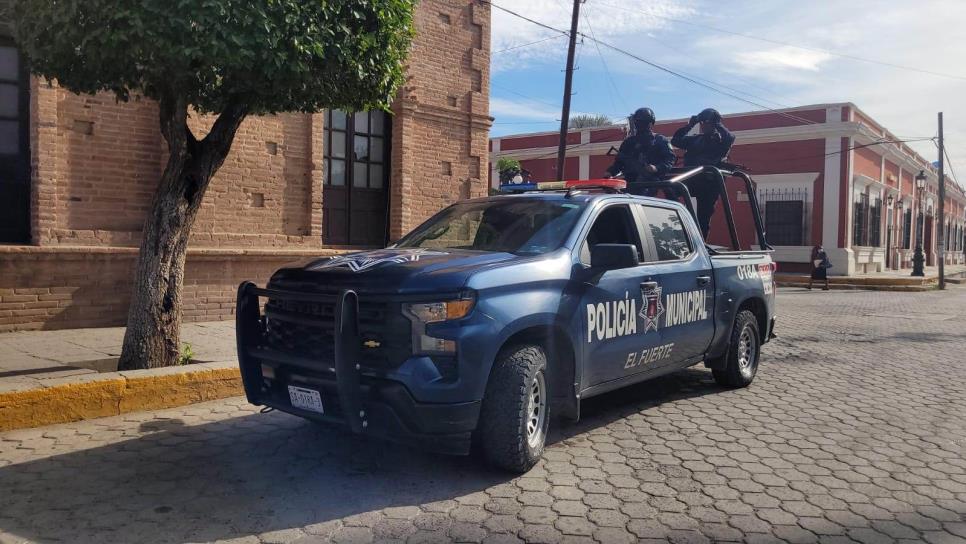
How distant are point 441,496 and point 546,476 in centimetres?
70

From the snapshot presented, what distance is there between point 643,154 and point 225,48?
5235mm

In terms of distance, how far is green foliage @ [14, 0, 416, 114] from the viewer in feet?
17.8

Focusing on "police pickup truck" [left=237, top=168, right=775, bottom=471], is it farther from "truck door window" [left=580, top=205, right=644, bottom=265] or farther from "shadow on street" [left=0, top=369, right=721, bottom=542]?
"shadow on street" [left=0, top=369, right=721, bottom=542]

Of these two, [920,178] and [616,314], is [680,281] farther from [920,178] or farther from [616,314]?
Answer: [920,178]

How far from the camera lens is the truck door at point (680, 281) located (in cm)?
566

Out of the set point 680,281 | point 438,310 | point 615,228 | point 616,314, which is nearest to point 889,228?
point 680,281

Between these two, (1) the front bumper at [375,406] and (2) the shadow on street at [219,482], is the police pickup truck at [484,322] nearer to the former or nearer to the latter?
(1) the front bumper at [375,406]

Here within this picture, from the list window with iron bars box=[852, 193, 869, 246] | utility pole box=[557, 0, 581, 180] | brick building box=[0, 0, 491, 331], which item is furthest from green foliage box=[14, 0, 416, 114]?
window with iron bars box=[852, 193, 869, 246]

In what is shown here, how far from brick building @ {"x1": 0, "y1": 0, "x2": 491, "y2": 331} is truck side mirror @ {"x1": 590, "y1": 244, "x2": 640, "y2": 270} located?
243 inches

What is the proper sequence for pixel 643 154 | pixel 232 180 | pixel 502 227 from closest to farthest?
pixel 502 227 → pixel 643 154 → pixel 232 180

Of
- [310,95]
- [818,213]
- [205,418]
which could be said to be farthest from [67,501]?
[818,213]

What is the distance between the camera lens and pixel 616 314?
198 inches

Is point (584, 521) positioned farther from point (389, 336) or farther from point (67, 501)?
point (67, 501)

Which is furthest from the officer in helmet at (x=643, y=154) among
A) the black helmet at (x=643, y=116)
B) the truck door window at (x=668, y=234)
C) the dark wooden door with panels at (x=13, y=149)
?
the dark wooden door with panels at (x=13, y=149)
